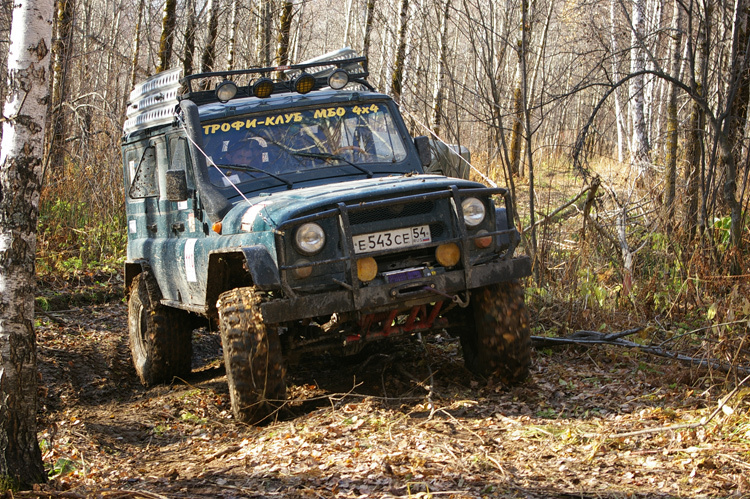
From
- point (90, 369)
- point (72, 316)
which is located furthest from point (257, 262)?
point (72, 316)

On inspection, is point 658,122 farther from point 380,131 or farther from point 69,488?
point 69,488

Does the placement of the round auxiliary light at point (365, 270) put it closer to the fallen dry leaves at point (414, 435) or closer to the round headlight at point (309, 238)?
the round headlight at point (309, 238)

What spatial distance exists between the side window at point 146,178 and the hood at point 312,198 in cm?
154

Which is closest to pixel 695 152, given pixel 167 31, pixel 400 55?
pixel 400 55

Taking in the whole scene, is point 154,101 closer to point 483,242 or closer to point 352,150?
point 352,150

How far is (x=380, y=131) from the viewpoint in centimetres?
614

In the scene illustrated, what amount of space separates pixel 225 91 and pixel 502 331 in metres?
2.81

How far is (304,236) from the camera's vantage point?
4.73m

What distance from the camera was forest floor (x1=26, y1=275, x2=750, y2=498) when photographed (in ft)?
12.4

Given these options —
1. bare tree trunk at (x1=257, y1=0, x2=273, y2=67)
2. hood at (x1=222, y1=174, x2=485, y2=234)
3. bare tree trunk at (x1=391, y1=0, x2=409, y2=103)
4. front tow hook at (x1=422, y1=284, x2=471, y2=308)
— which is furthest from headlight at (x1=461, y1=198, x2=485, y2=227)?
bare tree trunk at (x1=257, y1=0, x2=273, y2=67)

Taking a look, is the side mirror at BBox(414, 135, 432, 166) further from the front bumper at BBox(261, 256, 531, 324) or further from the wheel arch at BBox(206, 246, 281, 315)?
the wheel arch at BBox(206, 246, 281, 315)

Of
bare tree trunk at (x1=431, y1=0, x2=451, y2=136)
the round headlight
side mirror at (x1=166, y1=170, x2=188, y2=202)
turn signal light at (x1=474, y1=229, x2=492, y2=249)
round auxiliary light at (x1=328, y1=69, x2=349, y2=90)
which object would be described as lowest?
turn signal light at (x1=474, y1=229, x2=492, y2=249)

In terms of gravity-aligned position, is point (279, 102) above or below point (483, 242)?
A: above

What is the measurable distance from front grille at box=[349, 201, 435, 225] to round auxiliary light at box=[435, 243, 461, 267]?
26cm
